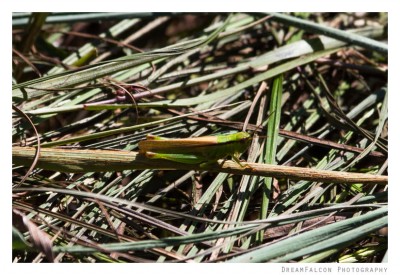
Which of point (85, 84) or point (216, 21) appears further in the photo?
point (216, 21)

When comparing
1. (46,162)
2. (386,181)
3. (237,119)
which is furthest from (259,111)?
(46,162)

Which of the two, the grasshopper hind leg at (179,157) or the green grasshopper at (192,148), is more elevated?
the green grasshopper at (192,148)

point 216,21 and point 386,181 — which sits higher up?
point 216,21

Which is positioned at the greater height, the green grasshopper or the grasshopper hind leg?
the green grasshopper
